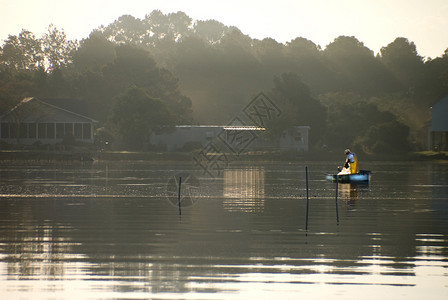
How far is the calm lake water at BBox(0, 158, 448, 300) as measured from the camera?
1234cm

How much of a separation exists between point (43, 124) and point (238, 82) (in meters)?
58.0

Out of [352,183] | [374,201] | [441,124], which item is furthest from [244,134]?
[374,201]

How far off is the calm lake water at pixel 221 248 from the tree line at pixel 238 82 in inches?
2454

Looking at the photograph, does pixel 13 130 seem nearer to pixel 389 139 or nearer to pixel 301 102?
pixel 301 102

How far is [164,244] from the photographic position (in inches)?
669

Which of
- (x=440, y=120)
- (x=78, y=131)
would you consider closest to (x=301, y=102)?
(x=440, y=120)

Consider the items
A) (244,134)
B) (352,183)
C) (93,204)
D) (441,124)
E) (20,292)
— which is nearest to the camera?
(20,292)

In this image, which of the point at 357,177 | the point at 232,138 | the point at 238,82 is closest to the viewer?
the point at 357,177

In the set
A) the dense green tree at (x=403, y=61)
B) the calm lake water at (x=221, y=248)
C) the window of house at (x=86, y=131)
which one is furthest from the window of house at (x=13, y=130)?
the dense green tree at (x=403, y=61)

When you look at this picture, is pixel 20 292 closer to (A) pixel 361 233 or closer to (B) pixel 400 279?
(B) pixel 400 279

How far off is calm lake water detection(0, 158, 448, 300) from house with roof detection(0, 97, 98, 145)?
203 feet

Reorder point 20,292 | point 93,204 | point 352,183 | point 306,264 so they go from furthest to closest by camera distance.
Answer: point 352,183
point 93,204
point 306,264
point 20,292

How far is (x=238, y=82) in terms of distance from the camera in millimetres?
143375

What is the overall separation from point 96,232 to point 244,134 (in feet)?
243
